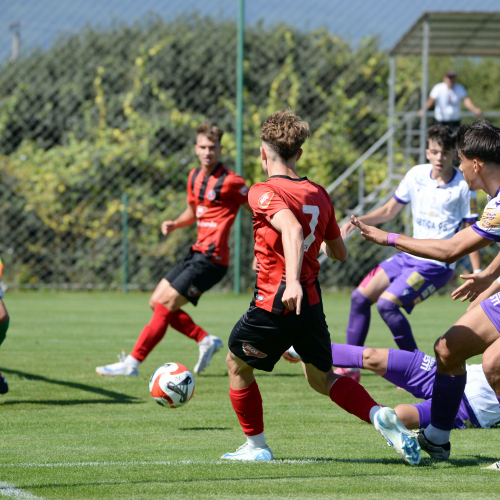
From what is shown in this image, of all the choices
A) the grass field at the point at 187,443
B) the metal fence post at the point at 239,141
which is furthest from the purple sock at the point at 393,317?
the metal fence post at the point at 239,141

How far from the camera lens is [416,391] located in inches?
173

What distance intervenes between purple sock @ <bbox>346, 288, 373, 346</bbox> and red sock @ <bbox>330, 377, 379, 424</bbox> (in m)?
2.57

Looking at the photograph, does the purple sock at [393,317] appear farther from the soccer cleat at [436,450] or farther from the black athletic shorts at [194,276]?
the soccer cleat at [436,450]

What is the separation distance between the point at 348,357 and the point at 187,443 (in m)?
1.05

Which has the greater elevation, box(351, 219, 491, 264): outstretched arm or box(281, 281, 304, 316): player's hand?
box(351, 219, 491, 264): outstretched arm

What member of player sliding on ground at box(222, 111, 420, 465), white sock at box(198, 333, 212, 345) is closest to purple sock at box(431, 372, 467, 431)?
player sliding on ground at box(222, 111, 420, 465)

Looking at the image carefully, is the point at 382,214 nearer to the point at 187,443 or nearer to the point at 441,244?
the point at 441,244

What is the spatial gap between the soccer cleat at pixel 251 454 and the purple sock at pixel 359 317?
2.66 metres

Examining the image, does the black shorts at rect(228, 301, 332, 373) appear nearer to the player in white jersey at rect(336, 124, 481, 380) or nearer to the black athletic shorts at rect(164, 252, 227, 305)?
the player in white jersey at rect(336, 124, 481, 380)

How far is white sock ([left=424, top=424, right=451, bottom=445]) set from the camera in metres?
3.81

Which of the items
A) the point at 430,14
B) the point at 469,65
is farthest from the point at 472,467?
the point at 469,65

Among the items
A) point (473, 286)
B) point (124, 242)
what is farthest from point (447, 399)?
point (124, 242)

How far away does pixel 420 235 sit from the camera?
253 inches

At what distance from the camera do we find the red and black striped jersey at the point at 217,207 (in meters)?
6.91
